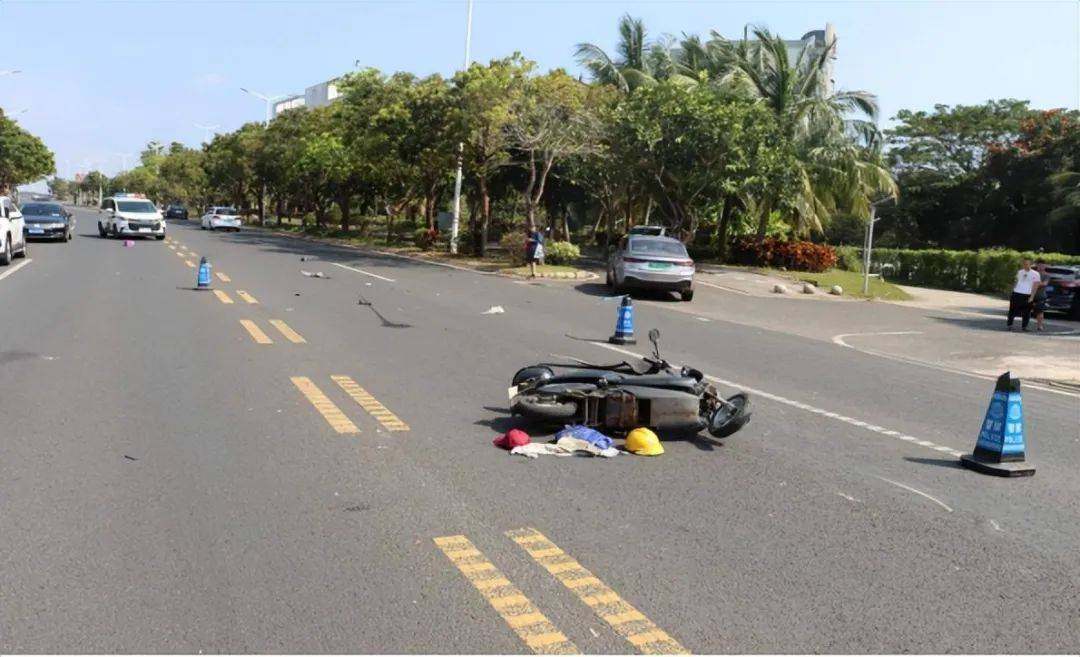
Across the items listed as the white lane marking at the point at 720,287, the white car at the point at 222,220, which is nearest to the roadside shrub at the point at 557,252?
the white lane marking at the point at 720,287

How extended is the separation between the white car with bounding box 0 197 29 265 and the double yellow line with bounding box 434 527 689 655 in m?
23.1

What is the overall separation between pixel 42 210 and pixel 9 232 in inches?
487

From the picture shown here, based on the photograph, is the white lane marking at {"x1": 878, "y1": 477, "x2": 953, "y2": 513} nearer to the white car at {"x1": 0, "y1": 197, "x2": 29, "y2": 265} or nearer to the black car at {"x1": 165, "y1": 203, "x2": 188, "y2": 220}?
the white car at {"x1": 0, "y1": 197, "x2": 29, "y2": 265}

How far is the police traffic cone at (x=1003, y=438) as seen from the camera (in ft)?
23.0

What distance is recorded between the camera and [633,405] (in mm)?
7266

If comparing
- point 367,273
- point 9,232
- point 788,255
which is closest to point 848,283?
point 788,255

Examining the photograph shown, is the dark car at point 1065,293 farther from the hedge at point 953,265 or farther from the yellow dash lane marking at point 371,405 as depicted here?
the yellow dash lane marking at point 371,405

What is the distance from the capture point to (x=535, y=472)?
639 centimetres

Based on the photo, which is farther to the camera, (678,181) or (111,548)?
(678,181)

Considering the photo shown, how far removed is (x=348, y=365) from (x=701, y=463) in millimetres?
4961

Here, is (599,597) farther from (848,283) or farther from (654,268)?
(848,283)

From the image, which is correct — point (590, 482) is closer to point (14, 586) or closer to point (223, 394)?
point (14, 586)

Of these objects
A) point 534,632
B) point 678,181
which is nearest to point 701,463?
point 534,632

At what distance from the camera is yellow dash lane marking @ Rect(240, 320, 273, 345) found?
39.7ft
